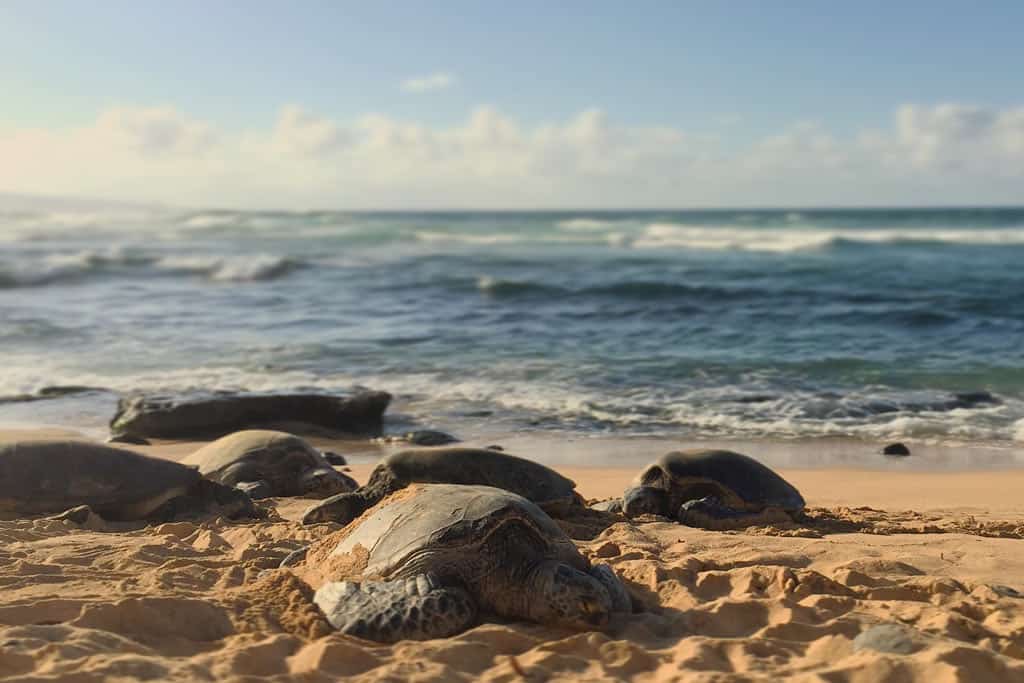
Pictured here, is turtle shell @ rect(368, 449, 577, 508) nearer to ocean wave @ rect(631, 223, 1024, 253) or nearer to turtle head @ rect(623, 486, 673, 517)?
turtle head @ rect(623, 486, 673, 517)

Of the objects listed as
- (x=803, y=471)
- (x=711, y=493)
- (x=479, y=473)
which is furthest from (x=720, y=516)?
(x=803, y=471)

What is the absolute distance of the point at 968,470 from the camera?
812 cm

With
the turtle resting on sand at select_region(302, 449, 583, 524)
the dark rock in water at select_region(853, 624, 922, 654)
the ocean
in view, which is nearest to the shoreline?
the ocean

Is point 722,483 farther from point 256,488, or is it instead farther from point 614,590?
point 256,488

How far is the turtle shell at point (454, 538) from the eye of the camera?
428cm

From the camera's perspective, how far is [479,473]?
252 inches

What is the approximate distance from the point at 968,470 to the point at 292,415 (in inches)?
248

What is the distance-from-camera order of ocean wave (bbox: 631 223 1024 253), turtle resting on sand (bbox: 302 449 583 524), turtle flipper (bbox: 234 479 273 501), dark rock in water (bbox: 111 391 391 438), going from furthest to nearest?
ocean wave (bbox: 631 223 1024 253)
dark rock in water (bbox: 111 391 391 438)
turtle flipper (bbox: 234 479 273 501)
turtle resting on sand (bbox: 302 449 583 524)

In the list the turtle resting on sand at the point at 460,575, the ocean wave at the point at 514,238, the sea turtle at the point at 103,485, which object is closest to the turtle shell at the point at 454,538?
the turtle resting on sand at the point at 460,575

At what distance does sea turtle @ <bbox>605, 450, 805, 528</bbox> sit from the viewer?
247 inches

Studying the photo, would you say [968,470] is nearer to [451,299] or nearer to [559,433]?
[559,433]

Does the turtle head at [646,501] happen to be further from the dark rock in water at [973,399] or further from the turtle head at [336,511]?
the dark rock in water at [973,399]

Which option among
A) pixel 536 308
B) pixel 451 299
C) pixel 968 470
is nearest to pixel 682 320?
pixel 536 308

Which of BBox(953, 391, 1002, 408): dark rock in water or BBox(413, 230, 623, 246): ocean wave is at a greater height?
BBox(413, 230, 623, 246): ocean wave
